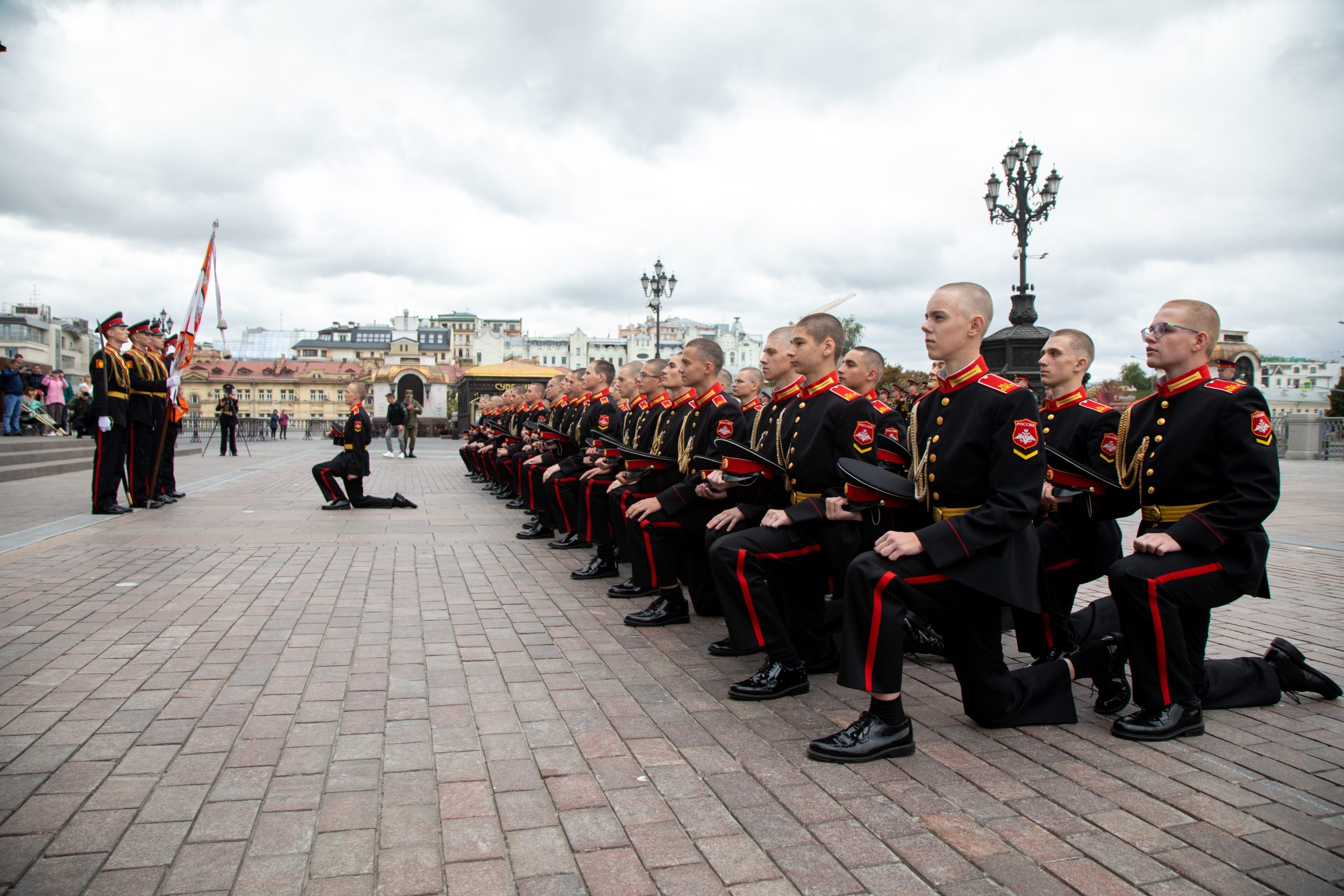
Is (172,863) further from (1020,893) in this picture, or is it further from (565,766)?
(1020,893)

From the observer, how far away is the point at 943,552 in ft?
11.5

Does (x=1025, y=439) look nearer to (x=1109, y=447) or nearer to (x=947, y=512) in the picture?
(x=947, y=512)

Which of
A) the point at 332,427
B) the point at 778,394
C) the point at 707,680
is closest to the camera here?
the point at 707,680

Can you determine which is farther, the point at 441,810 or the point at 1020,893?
the point at 441,810

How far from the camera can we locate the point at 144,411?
11398 millimetres

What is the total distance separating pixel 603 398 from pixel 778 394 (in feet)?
14.0

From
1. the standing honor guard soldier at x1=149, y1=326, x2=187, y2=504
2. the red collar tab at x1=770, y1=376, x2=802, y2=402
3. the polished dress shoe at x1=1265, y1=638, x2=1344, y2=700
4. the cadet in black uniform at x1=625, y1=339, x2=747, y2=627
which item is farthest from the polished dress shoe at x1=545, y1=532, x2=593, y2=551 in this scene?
the standing honor guard soldier at x1=149, y1=326, x2=187, y2=504

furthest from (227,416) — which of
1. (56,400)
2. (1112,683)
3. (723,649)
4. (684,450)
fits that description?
(1112,683)

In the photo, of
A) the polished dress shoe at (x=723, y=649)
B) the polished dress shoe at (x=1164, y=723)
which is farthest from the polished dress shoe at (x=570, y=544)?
the polished dress shoe at (x=1164, y=723)

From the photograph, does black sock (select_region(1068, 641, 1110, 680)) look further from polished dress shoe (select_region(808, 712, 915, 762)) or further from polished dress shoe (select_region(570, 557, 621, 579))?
polished dress shoe (select_region(570, 557, 621, 579))

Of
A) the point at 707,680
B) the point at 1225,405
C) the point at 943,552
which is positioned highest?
the point at 1225,405

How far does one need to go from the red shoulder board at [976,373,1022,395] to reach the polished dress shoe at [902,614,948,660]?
76.5 inches

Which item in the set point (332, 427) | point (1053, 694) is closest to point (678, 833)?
point (1053, 694)

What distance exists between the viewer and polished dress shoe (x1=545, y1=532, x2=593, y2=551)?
943 cm
